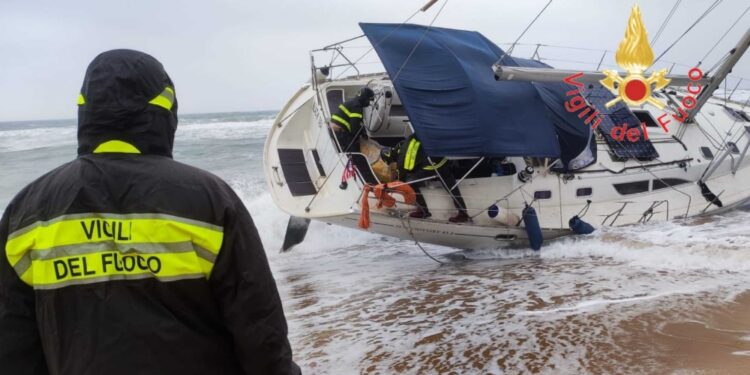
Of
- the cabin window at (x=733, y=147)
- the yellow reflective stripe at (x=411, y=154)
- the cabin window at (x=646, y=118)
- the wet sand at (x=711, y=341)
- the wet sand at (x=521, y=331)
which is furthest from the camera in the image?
the cabin window at (x=733, y=147)

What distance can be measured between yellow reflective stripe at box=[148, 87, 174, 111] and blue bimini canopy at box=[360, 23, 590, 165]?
6.09m

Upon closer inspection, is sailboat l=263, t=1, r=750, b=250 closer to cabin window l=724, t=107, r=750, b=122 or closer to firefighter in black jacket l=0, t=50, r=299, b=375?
cabin window l=724, t=107, r=750, b=122

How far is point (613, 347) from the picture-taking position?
4742mm

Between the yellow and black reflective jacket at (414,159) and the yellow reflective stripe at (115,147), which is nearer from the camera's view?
the yellow reflective stripe at (115,147)

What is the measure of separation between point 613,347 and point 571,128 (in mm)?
4978

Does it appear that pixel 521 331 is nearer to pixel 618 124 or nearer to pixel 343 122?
pixel 343 122

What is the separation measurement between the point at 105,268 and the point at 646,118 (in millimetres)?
11890

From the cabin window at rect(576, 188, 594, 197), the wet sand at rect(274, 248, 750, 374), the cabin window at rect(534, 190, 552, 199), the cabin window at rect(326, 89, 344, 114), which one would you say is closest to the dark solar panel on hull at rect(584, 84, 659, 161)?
the cabin window at rect(576, 188, 594, 197)

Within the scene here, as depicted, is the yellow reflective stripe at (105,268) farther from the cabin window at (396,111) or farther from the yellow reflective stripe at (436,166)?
the cabin window at (396,111)

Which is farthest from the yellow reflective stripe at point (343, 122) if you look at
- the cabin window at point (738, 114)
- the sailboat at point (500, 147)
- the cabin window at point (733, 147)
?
the cabin window at point (738, 114)

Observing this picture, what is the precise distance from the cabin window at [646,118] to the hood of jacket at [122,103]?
11.5 metres

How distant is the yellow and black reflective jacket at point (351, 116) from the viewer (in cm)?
886

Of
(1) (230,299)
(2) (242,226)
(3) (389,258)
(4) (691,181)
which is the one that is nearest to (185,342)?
(1) (230,299)

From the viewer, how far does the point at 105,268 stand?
1.56m
